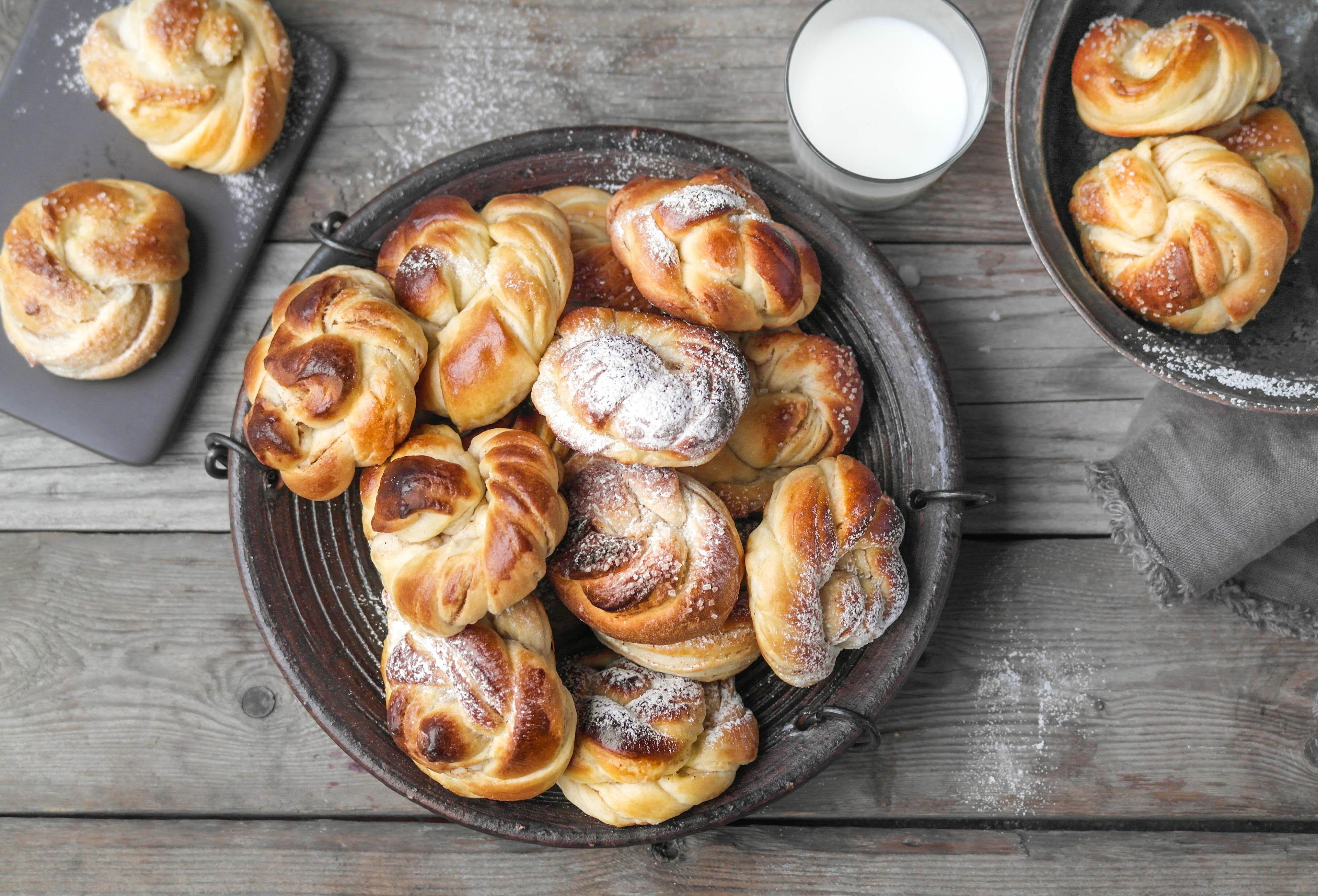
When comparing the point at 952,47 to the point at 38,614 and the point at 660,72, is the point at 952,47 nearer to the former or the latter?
the point at 660,72

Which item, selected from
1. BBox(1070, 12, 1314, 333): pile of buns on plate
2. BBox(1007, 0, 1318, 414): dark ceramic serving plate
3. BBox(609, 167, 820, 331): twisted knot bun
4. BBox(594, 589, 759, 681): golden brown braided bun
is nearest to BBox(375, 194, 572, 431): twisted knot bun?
BBox(609, 167, 820, 331): twisted knot bun

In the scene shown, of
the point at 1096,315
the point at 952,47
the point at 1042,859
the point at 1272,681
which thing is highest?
the point at 952,47

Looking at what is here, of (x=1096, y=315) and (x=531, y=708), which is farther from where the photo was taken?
(x=1096, y=315)

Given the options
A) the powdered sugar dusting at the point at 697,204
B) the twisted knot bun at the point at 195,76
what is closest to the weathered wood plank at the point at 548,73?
the twisted knot bun at the point at 195,76

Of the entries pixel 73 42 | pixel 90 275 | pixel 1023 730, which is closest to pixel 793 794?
pixel 1023 730

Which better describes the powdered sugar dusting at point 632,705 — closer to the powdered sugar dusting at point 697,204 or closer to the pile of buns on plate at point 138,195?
the powdered sugar dusting at point 697,204

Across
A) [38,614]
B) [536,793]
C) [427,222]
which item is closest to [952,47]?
[427,222]

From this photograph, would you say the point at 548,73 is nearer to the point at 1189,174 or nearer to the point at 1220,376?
the point at 1189,174
